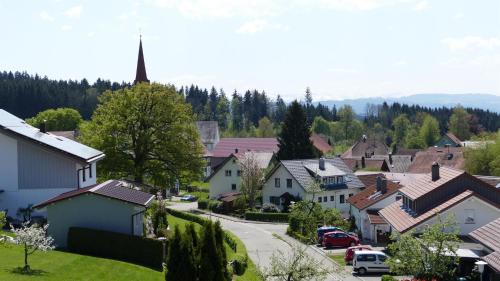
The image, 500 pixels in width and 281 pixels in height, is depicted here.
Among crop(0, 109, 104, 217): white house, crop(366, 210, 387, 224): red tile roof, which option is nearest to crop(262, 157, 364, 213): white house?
crop(366, 210, 387, 224): red tile roof

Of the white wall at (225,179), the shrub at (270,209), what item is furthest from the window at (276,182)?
the white wall at (225,179)

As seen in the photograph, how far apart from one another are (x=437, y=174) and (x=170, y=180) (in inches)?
926

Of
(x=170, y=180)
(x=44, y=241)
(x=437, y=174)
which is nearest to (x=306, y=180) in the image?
(x=170, y=180)

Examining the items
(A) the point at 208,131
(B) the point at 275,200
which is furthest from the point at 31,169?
(A) the point at 208,131

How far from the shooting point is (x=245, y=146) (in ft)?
359

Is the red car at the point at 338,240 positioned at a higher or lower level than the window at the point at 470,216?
lower

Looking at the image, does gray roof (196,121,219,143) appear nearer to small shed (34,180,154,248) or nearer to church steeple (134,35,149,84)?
church steeple (134,35,149,84)

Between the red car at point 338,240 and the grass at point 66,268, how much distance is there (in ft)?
74.5

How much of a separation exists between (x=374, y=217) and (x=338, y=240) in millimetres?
4235

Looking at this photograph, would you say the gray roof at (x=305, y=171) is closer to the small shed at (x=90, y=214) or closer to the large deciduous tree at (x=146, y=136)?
the large deciduous tree at (x=146, y=136)

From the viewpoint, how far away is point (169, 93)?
56719mm

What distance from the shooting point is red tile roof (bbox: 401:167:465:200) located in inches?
1679

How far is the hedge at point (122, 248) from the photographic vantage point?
2977 centimetres

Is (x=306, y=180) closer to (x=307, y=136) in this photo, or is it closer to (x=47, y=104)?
(x=307, y=136)
